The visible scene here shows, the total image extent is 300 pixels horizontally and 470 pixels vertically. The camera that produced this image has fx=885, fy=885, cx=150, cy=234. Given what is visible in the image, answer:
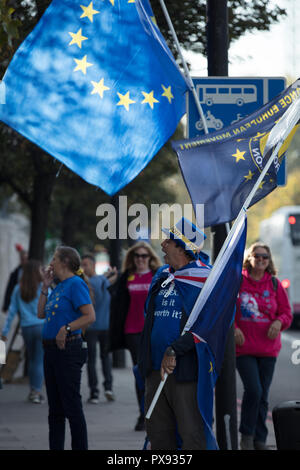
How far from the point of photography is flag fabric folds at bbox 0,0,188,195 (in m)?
6.33

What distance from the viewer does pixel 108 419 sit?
32.6ft

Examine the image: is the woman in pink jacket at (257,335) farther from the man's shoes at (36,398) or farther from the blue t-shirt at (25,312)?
the blue t-shirt at (25,312)

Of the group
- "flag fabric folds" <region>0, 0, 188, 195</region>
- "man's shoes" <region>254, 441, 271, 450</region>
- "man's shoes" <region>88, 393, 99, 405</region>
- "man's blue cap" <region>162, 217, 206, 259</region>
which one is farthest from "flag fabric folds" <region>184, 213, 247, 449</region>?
"man's shoes" <region>88, 393, 99, 405</region>

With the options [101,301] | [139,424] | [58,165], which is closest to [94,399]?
[101,301]

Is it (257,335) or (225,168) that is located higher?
(225,168)

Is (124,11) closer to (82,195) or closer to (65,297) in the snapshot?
(65,297)

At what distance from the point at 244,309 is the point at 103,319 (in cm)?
383

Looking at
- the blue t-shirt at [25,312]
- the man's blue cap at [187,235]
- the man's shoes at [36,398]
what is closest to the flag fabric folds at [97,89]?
the man's blue cap at [187,235]

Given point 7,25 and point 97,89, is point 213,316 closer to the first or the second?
point 97,89

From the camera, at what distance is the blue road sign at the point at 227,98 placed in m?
6.68

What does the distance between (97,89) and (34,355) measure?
5.58 meters

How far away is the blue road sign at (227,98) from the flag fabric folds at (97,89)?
0.60ft

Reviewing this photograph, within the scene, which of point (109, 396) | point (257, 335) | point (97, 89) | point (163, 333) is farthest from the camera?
point (109, 396)

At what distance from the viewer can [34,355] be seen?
11.3 m
